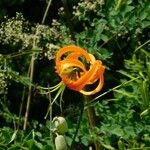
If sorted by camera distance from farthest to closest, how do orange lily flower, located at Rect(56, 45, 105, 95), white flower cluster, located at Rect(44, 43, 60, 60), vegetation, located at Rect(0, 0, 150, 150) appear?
white flower cluster, located at Rect(44, 43, 60, 60), vegetation, located at Rect(0, 0, 150, 150), orange lily flower, located at Rect(56, 45, 105, 95)

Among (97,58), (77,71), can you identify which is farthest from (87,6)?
(77,71)

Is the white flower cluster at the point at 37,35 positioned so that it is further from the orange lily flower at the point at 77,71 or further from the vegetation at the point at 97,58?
the orange lily flower at the point at 77,71

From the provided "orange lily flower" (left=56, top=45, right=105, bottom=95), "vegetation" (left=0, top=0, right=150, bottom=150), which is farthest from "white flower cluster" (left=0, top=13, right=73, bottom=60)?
"orange lily flower" (left=56, top=45, right=105, bottom=95)

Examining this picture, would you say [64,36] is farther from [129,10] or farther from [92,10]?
[129,10]

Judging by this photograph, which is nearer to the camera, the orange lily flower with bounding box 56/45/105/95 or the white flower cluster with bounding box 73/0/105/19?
the orange lily flower with bounding box 56/45/105/95

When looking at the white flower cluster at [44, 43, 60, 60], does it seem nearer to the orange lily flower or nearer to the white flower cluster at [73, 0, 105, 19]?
the white flower cluster at [73, 0, 105, 19]

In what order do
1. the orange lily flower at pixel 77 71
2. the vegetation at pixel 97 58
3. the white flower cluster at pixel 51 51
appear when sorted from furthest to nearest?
the white flower cluster at pixel 51 51, the vegetation at pixel 97 58, the orange lily flower at pixel 77 71

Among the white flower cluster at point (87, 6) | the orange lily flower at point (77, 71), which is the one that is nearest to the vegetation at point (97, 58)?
the white flower cluster at point (87, 6)
